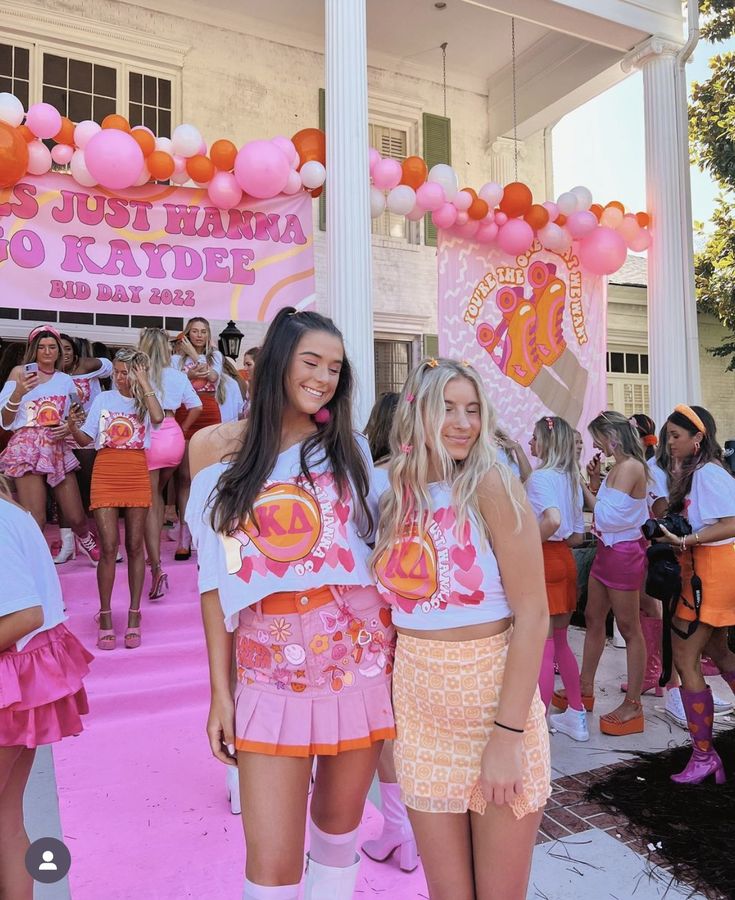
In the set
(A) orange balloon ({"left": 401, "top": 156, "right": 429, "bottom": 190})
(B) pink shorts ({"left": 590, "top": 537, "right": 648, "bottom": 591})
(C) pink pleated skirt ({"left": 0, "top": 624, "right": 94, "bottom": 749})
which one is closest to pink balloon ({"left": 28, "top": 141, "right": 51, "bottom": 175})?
(A) orange balloon ({"left": 401, "top": 156, "right": 429, "bottom": 190})

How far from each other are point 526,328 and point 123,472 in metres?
4.39

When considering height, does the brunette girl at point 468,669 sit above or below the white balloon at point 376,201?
below

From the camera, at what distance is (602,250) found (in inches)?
291

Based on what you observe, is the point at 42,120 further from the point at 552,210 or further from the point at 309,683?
the point at 309,683

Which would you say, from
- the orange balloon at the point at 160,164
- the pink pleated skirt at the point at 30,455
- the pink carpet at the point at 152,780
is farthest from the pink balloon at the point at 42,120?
the pink carpet at the point at 152,780

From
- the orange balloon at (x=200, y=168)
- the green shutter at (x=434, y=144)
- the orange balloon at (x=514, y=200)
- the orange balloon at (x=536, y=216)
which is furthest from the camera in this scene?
the green shutter at (x=434, y=144)

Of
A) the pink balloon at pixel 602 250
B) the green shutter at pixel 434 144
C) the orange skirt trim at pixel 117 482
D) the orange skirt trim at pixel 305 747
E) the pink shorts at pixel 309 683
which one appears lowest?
the orange skirt trim at pixel 305 747

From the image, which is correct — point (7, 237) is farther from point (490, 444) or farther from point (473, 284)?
point (490, 444)

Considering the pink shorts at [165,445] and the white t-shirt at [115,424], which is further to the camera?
the pink shorts at [165,445]

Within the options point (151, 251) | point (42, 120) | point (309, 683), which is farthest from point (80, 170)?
point (309, 683)

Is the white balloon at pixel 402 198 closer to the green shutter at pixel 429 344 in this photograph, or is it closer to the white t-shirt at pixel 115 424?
the white t-shirt at pixel 115 424

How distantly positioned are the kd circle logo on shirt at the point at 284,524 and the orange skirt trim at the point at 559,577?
265 cm

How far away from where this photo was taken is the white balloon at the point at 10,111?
17.0 ft

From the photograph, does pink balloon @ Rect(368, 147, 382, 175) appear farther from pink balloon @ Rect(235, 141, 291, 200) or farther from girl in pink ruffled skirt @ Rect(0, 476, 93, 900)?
girl in pink ruffled skirt @ Rect(0, 476, 93, 900)
